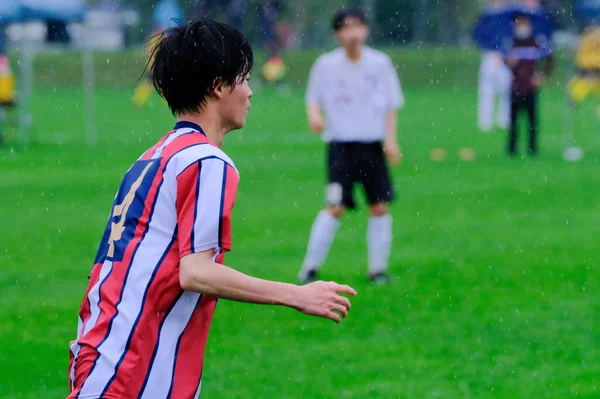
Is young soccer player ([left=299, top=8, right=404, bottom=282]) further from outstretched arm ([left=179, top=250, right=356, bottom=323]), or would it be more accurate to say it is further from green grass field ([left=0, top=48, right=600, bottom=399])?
outstretched arm ([left=179, top=250, right=356, bottom=323])

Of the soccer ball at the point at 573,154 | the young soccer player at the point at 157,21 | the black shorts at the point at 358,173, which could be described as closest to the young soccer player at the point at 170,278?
the black shorts at the point at 358,173

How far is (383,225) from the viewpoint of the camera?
7398 mm

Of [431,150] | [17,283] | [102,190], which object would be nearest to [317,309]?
[17,283]

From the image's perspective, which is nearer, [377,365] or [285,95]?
[377,365]

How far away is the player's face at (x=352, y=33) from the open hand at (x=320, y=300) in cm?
481

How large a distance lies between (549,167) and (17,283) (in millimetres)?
9100

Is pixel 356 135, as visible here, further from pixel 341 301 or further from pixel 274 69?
pixel 274 69

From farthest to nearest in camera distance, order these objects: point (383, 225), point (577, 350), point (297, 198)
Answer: point (297, 198) → point (383, 225) → point (577, 350)

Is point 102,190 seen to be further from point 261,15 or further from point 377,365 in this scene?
point 261,15

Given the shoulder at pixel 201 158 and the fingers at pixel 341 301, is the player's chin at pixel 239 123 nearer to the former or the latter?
the shoulder at pixel 201 158

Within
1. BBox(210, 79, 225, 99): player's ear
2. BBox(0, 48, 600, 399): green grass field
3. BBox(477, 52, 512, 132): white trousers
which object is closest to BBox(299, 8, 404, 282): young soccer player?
BBox(0, 48, 600, 399): green grass field

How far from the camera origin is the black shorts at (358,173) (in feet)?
24.1

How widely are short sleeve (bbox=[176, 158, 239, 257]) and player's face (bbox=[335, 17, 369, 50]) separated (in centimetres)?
484

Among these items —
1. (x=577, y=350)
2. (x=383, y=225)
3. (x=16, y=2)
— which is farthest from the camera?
(x=16, y=2)
